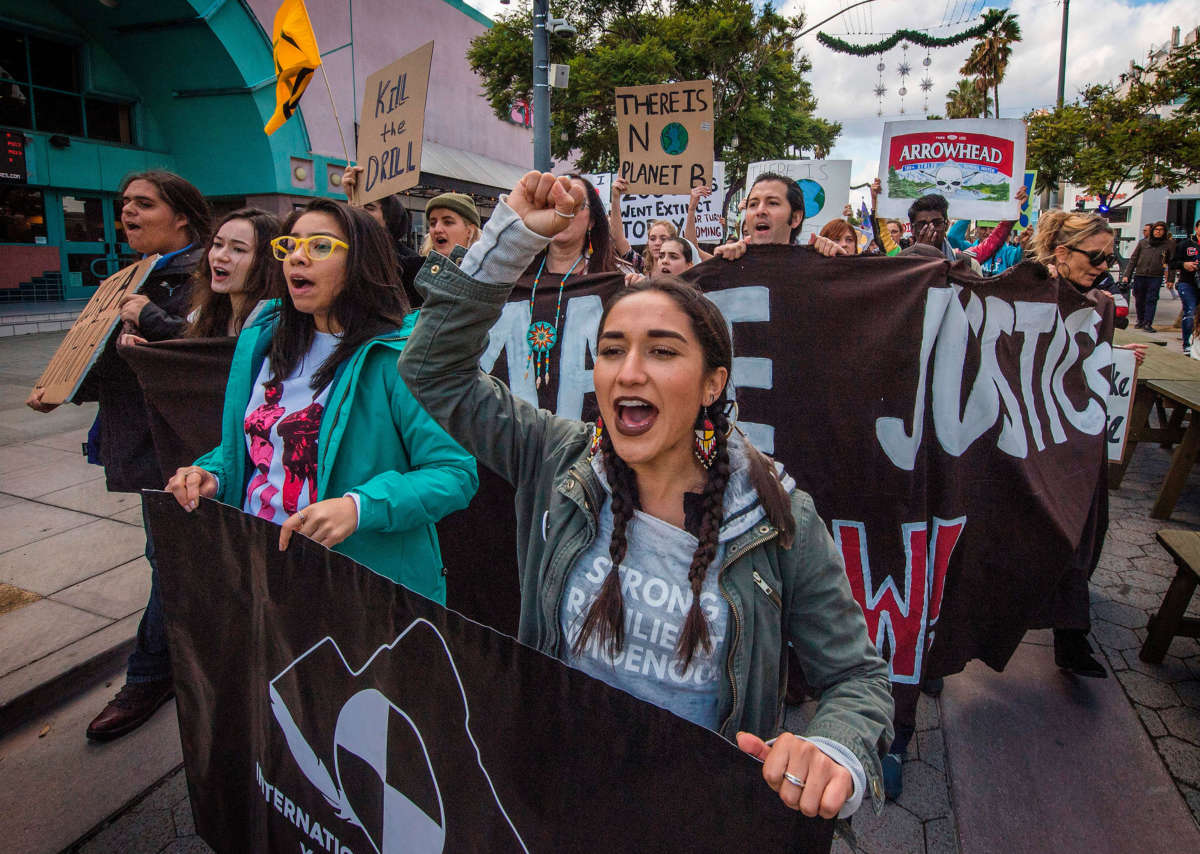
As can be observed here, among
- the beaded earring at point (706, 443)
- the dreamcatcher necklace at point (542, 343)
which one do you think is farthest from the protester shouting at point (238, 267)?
the beaded earring at point (706, 443)

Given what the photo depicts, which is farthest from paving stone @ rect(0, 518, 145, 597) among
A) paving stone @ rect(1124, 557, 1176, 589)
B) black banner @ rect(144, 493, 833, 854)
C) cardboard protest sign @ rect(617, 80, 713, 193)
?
paving stone @ rect(1124, 557, 1176, 589)

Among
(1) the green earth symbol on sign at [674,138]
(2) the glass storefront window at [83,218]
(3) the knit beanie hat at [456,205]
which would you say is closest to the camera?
(3) the knit beanie hat at [456,205]

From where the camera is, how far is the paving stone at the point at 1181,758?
2572 mm

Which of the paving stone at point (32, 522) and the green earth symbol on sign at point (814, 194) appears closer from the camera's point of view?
the paving stone at point (32, 522)

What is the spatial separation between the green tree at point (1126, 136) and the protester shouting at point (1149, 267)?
147 cm

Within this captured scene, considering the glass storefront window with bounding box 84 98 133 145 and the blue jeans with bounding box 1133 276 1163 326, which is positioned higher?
the glass storefront window with bounding box 84 98 133 145

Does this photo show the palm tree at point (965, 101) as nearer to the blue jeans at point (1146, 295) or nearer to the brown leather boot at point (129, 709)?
the blue jeans at point (1146, 295)

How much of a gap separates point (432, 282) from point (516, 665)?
0.77 m

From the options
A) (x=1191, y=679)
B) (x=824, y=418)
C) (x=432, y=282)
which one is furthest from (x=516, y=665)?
(x=1191, y=679)

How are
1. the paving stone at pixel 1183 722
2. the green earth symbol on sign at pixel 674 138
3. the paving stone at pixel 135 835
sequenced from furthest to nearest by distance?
the green earth symbol on sign at pixel 674 138 < the paving stone at pixel 1183 722 < the paving stone at pixel 135 835

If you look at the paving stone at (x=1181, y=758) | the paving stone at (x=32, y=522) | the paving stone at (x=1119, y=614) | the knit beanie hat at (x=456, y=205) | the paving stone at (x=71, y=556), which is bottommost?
the paving stone at (x=1181, y=758)

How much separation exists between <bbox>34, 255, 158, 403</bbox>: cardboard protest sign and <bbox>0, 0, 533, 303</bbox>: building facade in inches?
424

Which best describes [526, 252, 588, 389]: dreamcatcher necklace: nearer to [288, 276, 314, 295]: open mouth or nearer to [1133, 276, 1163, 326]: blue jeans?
[288, 276, 314, 295]: open mouth

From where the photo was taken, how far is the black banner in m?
1.08
